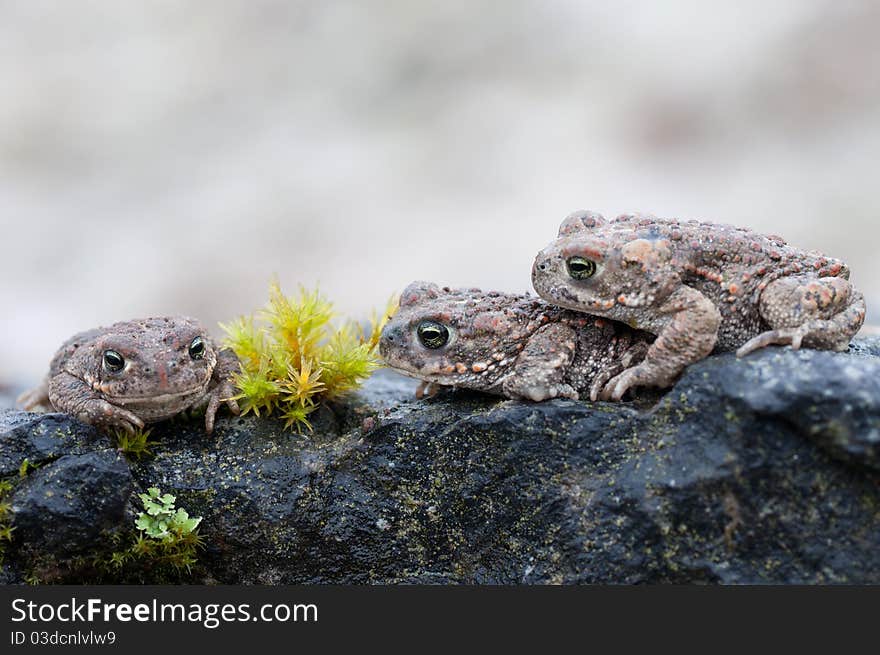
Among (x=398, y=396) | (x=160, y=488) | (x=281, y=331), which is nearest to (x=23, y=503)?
(x=160, y=488)

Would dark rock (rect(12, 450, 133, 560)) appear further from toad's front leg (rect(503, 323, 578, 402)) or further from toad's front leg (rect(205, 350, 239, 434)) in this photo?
toad's front leg (rect(503, 323, 578, 402))

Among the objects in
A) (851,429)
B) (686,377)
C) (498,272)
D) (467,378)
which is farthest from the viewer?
(498,272)

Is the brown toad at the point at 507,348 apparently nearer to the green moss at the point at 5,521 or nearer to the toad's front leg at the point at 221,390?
the toad's front leg at the point at 221,390

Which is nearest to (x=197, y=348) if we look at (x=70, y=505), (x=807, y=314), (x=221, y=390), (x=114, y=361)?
(x=221, y=390)

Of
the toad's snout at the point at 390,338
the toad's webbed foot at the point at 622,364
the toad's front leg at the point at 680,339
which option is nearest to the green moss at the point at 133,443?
the toad's snout at the point at 390,338

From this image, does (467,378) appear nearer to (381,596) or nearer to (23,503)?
(381,596)

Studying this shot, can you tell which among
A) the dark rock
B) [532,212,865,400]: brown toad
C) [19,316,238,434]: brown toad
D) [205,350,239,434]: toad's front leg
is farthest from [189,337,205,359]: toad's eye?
[532,212,865,400]: brown toad
